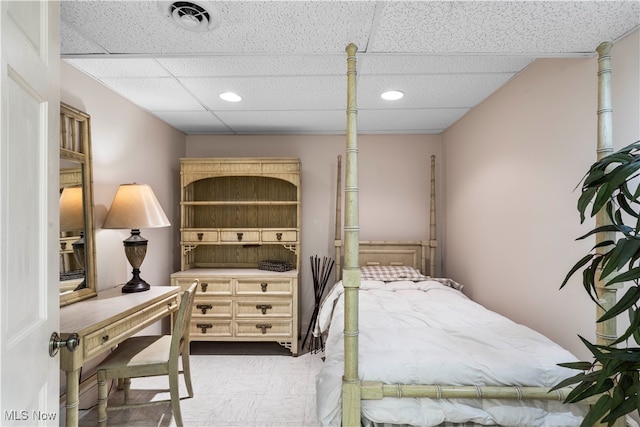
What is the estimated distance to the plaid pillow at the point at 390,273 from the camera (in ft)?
11.2

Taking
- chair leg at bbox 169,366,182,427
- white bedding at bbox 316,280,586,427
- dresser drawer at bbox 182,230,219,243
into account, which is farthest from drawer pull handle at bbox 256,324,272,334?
white bedding at bbox 316,280,586,427

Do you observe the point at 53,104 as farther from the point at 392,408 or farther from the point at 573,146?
the point at 573,146

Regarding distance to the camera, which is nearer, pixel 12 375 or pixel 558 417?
pixel 12 375

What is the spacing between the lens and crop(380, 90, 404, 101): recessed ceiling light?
2.71 m

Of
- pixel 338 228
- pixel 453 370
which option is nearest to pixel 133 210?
pixel 338 228

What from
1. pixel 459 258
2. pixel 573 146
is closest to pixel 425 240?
pixel 459 258

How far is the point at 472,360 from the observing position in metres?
1.67

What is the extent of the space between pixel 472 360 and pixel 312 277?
97.2 inches

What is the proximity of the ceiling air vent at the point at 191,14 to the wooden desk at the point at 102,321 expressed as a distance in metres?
1.46

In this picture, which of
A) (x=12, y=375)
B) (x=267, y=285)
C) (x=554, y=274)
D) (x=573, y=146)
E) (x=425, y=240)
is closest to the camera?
(x=12, y=375)

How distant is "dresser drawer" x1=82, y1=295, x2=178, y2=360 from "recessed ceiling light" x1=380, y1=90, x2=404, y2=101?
2233 mm

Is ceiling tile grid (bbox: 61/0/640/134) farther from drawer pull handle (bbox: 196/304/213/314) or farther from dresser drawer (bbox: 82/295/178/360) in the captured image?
drawer pull handle (bbox: 196/304/213/314)

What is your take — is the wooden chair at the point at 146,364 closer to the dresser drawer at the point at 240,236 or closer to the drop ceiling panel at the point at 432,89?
the dresser drawer at the point at 240,236

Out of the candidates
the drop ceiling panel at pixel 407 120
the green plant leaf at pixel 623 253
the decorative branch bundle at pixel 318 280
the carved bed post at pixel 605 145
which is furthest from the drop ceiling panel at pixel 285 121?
the green plant leaf at pixel 623 253
